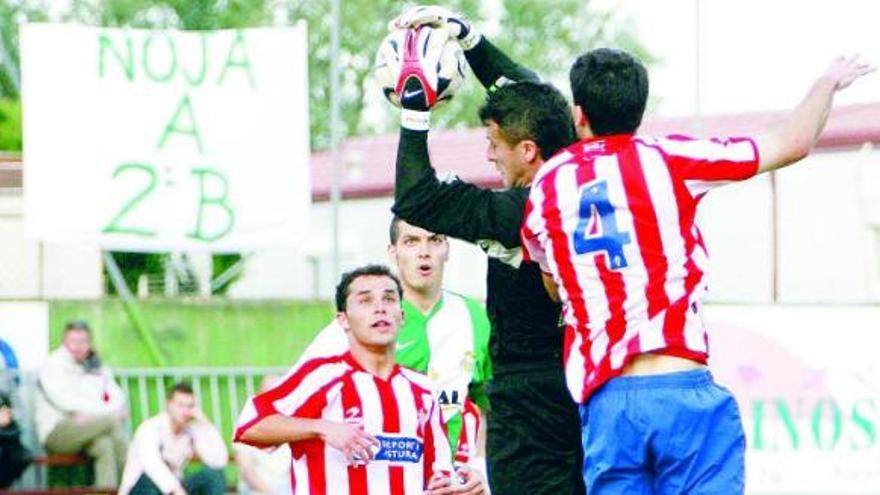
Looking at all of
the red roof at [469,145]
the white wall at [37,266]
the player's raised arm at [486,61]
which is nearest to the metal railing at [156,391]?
the white wall at [37,266]

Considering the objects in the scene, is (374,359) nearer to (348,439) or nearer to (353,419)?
(353,419)

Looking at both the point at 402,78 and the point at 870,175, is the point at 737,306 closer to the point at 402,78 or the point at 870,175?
the point at 870,175

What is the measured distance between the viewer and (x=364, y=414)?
A: 22.0 feet

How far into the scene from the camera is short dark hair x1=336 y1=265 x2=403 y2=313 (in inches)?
270

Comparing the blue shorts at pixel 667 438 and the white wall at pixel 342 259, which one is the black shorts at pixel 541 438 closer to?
the blue shorts at pixel 667 438

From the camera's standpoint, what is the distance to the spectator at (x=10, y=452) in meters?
13.0

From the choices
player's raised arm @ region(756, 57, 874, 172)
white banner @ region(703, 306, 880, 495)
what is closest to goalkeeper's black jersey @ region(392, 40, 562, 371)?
player's raised arm @ region(756, 57, 874, 172)

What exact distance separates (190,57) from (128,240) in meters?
1.14

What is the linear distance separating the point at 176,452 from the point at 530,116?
786 centimetres

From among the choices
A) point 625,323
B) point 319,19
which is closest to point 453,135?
point 319,19

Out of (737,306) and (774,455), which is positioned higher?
(737,306)

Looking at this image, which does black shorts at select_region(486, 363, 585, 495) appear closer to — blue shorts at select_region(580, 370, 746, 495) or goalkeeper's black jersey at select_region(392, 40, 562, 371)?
goalkeeper's black jersey at select_region(392, 40, 562, 371)

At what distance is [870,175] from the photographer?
2261 centimetres

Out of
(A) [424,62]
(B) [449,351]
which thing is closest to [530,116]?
(A) [424,62]
